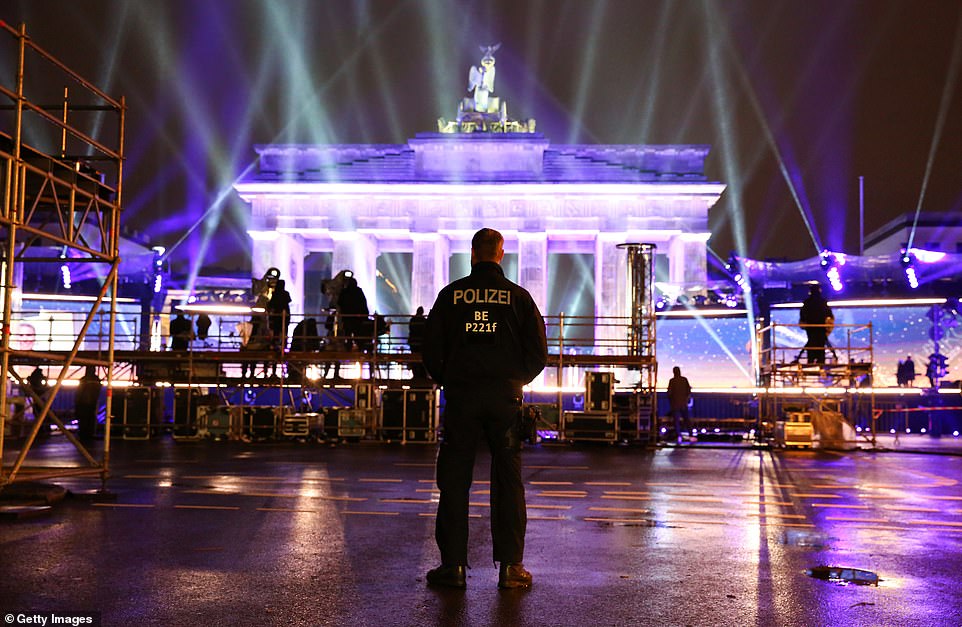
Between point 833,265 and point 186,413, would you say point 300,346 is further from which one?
point 833,265

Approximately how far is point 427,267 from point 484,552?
157 feet

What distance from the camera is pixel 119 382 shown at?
29750mm

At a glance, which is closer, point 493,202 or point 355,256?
point 493,202

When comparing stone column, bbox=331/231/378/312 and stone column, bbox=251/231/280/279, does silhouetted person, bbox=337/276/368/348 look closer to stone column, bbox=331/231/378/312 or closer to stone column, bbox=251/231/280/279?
stone column, bbox=331/231/378/312

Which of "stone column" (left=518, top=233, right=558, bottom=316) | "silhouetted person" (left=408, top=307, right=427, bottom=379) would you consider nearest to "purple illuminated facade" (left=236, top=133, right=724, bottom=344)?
"stone column" (left=518, top=233, right=558, bottom=316)

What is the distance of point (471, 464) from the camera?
5.35 metres

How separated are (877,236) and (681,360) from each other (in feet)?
185

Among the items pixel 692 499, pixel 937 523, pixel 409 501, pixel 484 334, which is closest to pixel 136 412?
pixel 409 501

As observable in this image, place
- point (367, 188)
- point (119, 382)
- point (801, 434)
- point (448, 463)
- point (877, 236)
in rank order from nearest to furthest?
1. point (448, 463)
2. point (801, 434)
3. point (119, 382)
4. point (367, 188)
5. point (877, 236)

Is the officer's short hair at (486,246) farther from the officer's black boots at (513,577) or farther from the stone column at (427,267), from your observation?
the stone column at (427,267)

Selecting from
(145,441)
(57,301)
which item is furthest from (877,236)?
(145,441)

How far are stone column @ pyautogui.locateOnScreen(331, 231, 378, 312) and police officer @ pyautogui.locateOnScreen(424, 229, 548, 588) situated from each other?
48.5 meters

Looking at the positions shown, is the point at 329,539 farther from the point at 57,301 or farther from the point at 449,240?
the point at 449,240

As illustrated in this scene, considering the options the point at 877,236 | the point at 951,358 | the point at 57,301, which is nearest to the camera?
the point at 951,358
